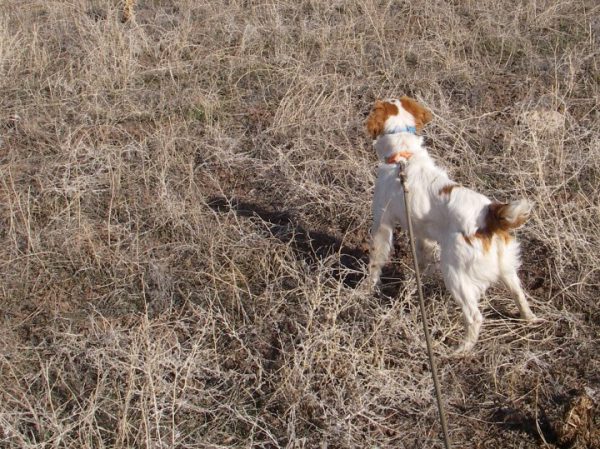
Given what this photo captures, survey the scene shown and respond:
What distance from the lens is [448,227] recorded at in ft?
9.85

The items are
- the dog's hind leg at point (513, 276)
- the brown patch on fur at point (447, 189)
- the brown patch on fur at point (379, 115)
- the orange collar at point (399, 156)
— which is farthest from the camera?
the brown patch on fur at point (379, 115)

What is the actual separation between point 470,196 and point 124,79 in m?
3.19

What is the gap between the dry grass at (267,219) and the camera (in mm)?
2857

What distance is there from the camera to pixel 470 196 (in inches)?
116

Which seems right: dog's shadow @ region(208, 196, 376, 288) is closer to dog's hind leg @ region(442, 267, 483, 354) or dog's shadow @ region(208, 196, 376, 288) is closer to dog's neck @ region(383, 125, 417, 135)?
dog's hind leg @ region(442, 267, 483, 354)

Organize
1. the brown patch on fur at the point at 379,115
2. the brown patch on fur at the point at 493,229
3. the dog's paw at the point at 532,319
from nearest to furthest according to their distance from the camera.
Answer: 1. the brown patch on fur at the point at 493,229
2. the dog's paw at the point at 532,319
3. the brown patch on fur at the point at 379,115

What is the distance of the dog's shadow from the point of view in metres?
3.64

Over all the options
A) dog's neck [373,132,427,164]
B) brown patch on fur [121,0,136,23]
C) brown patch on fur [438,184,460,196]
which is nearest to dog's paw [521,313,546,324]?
brown patch on fur [438,184,460,196]

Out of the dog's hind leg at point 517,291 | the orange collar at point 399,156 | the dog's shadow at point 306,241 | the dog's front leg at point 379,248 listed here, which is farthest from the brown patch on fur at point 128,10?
the dog's hind leg at point 517,291

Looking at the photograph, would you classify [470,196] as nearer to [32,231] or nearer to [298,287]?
[298,287]

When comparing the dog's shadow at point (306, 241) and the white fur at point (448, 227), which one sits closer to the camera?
the white fur at point (448, 227)

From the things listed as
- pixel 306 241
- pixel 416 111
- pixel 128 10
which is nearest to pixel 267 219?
pixel 306 241

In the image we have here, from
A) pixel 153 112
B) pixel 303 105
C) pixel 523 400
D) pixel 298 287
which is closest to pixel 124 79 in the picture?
pixel 153 112

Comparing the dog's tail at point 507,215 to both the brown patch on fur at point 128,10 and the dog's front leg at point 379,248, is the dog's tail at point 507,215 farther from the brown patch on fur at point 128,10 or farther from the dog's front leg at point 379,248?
the brown patch on fur at point 128,10
